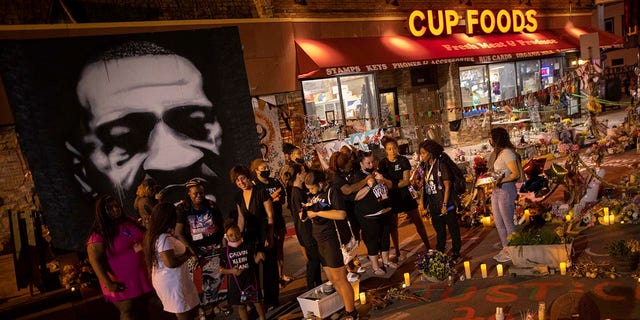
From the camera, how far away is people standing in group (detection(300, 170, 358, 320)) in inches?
203

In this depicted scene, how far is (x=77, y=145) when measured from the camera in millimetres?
9289

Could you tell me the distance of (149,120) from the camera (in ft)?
33.0

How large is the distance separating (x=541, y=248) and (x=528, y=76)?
48.5 feet

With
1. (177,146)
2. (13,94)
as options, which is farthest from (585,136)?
(13,94)

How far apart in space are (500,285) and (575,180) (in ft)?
10.0

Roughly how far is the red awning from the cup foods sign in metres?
0.23

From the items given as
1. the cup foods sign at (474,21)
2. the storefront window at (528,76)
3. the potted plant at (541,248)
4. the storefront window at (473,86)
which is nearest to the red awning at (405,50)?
the cup foods sign at (474,21)

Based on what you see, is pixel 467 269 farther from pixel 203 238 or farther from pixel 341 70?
pixel 341 70

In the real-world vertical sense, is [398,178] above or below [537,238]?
above

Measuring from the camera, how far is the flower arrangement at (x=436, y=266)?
607 centimetres

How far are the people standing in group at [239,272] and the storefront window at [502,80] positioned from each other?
571 inches

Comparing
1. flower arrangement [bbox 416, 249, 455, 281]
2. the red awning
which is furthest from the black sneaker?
the red awning

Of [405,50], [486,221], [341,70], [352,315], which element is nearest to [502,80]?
[405,50]

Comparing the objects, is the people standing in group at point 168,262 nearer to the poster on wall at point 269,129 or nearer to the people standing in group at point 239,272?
the people standing in group at point 239,272
